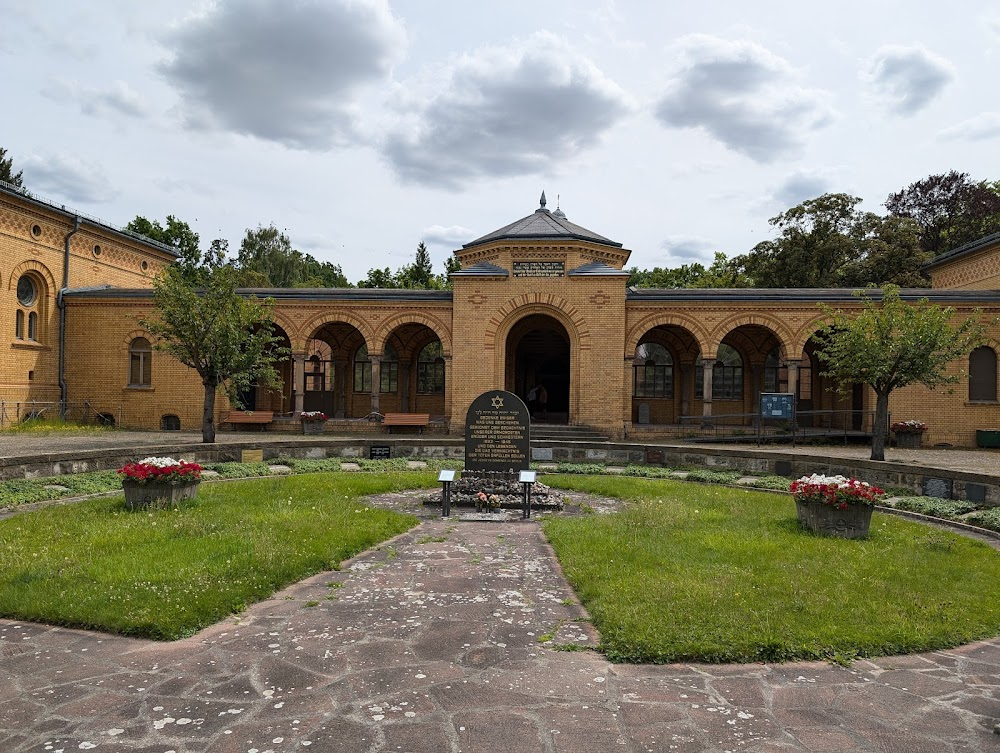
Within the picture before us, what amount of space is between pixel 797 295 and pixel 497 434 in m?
15.0

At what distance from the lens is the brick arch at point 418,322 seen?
24359 millimetres

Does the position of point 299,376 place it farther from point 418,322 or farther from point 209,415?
point 209,415

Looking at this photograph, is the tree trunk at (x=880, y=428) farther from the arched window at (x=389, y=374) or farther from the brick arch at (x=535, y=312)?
the arched window at (x=389, y=374)

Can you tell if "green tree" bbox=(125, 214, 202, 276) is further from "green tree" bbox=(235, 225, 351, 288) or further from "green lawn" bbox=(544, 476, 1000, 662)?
"green lawn" bbox=(544, 476, 1000, 662)

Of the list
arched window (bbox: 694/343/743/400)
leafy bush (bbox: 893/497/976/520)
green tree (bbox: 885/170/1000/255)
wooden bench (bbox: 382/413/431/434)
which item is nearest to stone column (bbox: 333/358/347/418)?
wooden bench (bbox: 382/413/431/434)

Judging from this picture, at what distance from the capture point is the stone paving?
402 centimetres

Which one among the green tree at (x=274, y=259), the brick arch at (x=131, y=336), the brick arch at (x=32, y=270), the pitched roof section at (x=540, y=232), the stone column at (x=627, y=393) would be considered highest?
the green tree at (x=274, y=259)

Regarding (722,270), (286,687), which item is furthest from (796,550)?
(722,270)

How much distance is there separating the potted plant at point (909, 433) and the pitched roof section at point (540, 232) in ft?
36.8

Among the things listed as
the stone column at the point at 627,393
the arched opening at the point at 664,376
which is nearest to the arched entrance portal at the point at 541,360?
the arched opening at the point at 664,376

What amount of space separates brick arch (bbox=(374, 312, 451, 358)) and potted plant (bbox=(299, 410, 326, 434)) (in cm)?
332

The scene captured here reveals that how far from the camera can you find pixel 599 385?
23.0m

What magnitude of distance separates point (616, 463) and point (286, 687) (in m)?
14.9

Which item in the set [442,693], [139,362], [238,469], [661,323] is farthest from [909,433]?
[139,362]
